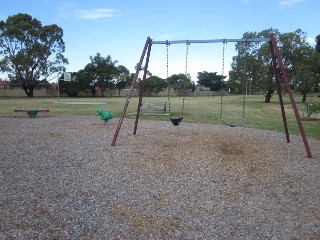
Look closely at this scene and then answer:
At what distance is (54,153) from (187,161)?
3639mm

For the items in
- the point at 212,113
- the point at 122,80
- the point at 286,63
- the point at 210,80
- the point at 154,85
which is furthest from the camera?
the point at 210,80

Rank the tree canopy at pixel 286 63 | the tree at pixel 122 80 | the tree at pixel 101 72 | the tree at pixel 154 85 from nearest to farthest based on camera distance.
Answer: the tree canopy at pixel 286 63
the tree at pixel 101 72
the tree at pixel 122 80
the tree at pixel 154 85

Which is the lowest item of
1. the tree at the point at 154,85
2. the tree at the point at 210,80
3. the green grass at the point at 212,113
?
the green grass at the point at 212,113

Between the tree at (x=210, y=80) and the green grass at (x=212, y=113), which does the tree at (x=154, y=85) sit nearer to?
the tree at (x=210, y=80)

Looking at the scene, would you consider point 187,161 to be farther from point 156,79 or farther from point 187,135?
point 156,79

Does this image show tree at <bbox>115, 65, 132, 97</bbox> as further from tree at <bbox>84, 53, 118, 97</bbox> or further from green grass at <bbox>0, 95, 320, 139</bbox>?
green grass at <bbox>0, 95, 320, 139</bbox>

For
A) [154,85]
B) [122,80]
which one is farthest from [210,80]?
[122,80]

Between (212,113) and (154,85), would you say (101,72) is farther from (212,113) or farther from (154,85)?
(212,113)

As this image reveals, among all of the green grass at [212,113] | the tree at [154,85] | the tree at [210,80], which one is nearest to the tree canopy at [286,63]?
the green grass at [212,113]

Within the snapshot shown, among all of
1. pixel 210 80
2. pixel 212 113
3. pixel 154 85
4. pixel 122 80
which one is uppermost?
pixel 210 80

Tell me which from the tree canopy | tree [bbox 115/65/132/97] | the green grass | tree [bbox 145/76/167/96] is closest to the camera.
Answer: the green grass

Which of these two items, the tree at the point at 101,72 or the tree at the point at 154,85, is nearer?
the tree at the point at 101,72

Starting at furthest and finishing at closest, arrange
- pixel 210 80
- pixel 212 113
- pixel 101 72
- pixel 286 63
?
pixel 210 80 → pixel 101 72 → pixel 286 63 → pixel 212 113

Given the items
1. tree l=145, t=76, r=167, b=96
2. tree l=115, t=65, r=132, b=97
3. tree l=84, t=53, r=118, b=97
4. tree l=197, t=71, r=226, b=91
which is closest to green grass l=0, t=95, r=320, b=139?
tree l=84, t=53, r=118, b=97
